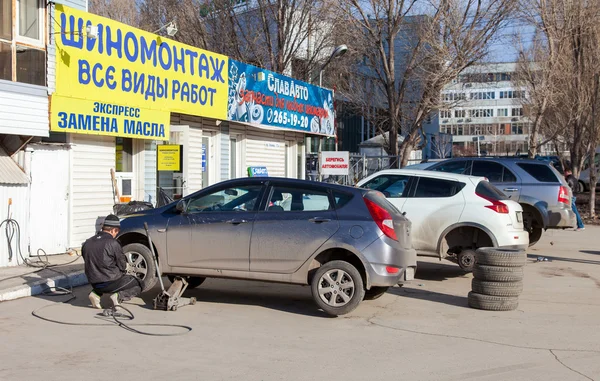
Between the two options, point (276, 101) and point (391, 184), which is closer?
point (391, 184)

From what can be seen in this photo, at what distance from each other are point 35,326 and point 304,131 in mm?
15136

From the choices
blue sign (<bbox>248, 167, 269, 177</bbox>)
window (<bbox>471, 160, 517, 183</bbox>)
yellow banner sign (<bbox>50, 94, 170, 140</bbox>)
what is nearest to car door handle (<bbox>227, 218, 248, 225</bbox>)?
yellow banner sign (<bbox>50, 94, 170, 140</bbox>)

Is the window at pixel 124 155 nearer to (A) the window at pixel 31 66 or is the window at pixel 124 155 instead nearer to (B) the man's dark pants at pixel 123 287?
(A) the window at pixel 31 66

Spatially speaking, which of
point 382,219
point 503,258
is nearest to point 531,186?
point 503,258

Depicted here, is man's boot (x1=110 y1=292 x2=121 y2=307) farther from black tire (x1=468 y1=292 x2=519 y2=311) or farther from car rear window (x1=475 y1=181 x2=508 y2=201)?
car rear window (x1=475 y1=181 x2=508 y2=201)

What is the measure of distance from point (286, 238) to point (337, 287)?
92 cm

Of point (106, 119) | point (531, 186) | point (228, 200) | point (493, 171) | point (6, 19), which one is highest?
point (6, 19)

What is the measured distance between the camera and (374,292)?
31.5 ft

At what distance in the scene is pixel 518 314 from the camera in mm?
9195

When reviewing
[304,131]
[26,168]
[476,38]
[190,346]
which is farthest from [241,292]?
[476,38]

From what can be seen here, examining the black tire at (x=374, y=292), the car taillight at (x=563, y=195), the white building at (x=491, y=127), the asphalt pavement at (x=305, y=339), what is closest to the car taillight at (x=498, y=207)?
the asphalt pavement at (x=305, y=339)

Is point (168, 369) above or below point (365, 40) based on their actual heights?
below

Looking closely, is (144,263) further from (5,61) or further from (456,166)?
(456,166)

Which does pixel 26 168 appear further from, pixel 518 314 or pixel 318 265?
pixel 518 314
